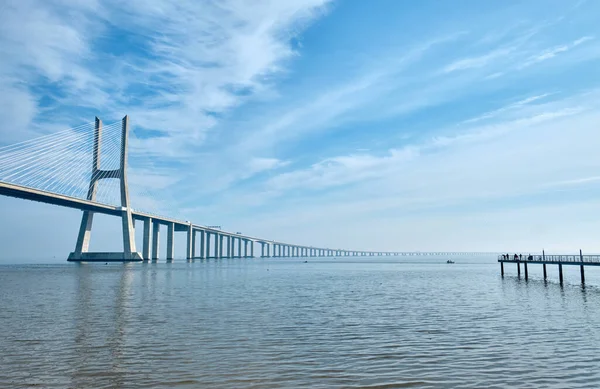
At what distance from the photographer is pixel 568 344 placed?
52.3ft

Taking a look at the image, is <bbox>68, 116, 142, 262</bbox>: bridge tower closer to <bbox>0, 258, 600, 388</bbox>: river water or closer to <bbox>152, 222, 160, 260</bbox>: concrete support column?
<bbox>152, 222, 160, 260</bbox>: concrete support column

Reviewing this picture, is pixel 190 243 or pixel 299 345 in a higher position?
pixel 190 243

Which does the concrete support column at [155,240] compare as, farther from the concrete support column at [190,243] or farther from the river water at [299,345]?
the river water at [299,345]

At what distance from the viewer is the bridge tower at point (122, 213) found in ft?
330

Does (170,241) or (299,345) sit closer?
(299,345)

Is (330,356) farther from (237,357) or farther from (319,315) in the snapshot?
(319,315)

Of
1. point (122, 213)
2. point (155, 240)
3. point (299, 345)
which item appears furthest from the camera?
point (155, 240)

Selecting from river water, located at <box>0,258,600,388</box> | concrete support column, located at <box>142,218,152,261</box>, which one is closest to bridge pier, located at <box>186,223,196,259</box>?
concrete support column, located at <box>142,218,152,261</box>

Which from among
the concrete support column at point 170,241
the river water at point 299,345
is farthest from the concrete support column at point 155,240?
the river water at point 299,345

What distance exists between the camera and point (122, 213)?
332 ft

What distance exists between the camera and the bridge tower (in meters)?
100

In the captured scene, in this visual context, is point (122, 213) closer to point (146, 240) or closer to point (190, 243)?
point (146, 240)

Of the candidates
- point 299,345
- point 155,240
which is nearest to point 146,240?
point 155,240

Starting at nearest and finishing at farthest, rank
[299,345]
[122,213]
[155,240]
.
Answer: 1. [299,345]
2. [122,213]
3. [155,240]
